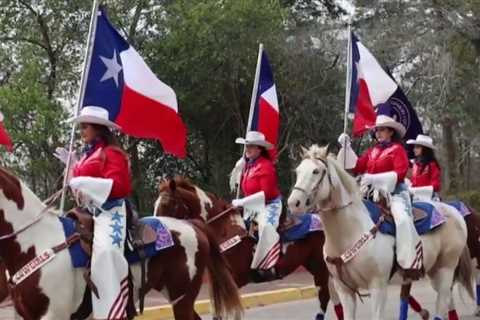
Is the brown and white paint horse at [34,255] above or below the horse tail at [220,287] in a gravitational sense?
above

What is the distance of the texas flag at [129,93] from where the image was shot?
8070 mm

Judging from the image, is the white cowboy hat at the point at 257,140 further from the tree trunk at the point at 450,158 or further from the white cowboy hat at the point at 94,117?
the tree trunk at the point at 450,158

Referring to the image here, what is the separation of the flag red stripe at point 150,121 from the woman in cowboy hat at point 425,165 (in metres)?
4.69

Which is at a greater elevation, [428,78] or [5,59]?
[5,59]

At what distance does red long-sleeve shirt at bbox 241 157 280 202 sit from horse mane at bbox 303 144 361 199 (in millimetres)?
1754

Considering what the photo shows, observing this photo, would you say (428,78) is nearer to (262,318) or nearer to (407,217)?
(262,318)

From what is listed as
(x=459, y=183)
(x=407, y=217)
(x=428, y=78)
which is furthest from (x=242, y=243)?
(x=459, y=183)

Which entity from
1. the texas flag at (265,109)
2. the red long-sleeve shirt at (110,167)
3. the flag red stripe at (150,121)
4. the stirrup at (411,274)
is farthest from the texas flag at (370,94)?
the red long-sleeve shirt at (110,167)

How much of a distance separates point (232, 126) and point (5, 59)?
21.6 feet

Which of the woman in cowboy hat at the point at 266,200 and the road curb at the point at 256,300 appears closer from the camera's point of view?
the woman in cowboy hat at the point at 266,200

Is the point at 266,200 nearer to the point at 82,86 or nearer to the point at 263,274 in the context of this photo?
the point at 263,274

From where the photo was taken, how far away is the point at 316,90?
23.7 metres

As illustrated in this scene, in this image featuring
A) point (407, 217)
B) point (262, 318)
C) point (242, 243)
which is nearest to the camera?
point (407, 217)

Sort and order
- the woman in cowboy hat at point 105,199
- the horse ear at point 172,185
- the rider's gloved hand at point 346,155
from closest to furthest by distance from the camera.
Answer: the woman in cowboy hat at point 105,199 → the rider's gloved hand at point 346,155 → the horse ear at point 172,185
